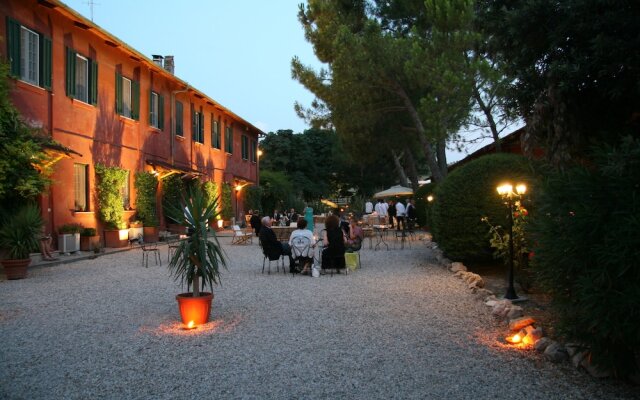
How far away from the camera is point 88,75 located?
1617cm

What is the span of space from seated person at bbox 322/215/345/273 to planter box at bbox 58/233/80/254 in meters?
7.09

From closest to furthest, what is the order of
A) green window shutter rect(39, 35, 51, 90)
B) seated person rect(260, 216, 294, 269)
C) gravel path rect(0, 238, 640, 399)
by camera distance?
gravel path rect(0, 238, 640, 399)
seated person rect(260, 216, 294, 269)
green window shutter rect(39, 35, 51, 90)

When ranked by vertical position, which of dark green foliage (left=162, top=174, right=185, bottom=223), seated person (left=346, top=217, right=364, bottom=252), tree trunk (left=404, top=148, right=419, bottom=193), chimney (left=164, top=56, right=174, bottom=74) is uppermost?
chimney (left=164, top=56, right=174, bottom=74)

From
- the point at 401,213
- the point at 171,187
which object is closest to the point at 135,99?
the point at 171,187

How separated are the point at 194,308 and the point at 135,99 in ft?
46.0

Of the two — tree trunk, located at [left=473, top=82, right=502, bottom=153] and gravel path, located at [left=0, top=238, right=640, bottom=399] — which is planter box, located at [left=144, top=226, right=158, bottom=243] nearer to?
gravel path, located at [left=0, top=238, right=640, bottom=399]

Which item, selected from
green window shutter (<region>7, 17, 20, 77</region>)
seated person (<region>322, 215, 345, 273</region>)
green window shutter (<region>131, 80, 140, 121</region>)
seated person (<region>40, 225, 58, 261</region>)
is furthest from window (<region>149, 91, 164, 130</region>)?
seated person (<region>322, 215, 345, 273</region>)

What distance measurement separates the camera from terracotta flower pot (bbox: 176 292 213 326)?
668 cm

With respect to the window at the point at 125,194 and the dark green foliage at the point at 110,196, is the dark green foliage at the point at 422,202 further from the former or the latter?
the dark green foliage at the point at 110,196

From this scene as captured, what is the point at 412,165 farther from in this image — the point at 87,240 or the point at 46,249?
the point at 46,249

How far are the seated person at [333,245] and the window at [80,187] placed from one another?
7.96 meters

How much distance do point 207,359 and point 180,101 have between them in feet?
62.9

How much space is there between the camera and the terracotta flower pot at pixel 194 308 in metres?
6.68

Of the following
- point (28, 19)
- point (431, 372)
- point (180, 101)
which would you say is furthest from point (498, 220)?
point (180, 101)
